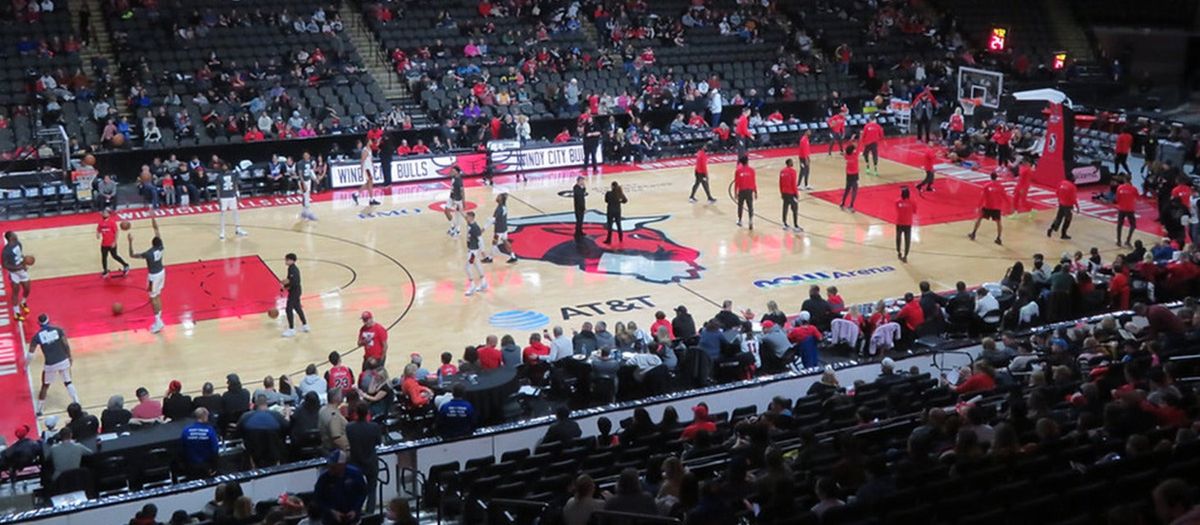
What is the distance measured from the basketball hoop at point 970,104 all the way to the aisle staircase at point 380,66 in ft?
52.7

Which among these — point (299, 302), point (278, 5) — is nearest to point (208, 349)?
point (299, 302)

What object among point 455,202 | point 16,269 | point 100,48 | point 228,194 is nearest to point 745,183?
point 455,202

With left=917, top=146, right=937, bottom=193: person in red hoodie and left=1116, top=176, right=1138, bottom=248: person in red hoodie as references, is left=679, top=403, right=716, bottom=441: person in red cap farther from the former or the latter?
left=917, top=146, right=937, bottom=193: person in red hoodie

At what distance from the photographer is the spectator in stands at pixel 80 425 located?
1351 centimetres

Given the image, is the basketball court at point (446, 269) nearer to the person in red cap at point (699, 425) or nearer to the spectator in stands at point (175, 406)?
the spectator in stands at point (175, 406)

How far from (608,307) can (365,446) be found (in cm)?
912

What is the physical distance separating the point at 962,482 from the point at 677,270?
1359 cm

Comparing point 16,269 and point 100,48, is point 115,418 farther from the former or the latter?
point 100,48

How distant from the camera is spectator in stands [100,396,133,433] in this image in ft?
46.2

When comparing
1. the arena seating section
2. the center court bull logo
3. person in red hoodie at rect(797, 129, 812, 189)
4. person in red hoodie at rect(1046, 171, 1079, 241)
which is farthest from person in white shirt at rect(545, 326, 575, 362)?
the arena seating section

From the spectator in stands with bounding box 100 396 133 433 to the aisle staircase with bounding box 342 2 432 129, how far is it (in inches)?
809

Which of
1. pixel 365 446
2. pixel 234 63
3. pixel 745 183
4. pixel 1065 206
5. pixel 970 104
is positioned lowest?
pixel 365 446

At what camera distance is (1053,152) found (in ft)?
100

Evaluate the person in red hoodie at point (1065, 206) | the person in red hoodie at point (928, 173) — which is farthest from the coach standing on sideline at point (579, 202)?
the person in red hoodie at point (1065, 206)
